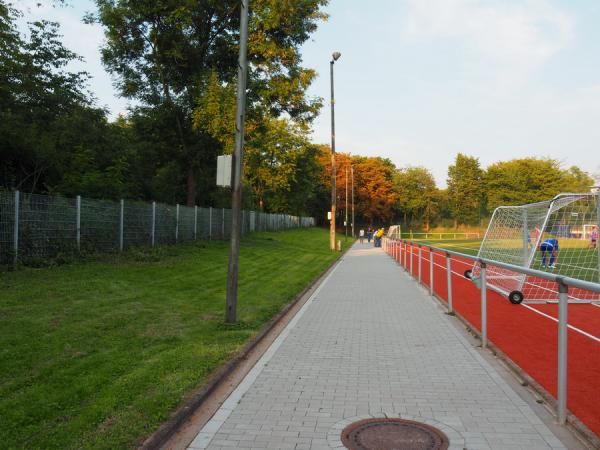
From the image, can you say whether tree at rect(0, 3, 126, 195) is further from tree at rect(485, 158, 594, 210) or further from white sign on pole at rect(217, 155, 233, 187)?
tree at rect(485, 158, 594, 210)

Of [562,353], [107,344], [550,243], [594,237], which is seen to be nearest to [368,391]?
[562,353]

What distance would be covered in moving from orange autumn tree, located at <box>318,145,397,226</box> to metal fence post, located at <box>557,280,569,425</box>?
246 ft

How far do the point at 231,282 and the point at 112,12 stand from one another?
791 inches

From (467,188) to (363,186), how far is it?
19851 millimetres

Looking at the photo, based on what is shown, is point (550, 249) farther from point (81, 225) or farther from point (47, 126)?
point (47, 126)

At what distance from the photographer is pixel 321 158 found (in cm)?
8019

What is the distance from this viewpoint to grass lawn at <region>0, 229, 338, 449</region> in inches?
162

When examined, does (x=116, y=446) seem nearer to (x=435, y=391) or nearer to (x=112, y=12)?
(x=435, y=391)

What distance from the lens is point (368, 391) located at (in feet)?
17.1

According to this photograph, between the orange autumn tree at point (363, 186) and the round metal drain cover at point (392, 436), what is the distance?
247ft

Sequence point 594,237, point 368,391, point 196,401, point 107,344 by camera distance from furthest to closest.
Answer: point 594,237 < point 107,344 < point 368,391 < point 196,401

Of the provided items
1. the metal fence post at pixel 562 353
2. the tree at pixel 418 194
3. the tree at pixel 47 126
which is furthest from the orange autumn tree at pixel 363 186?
the metal fence post at pixel 562 353

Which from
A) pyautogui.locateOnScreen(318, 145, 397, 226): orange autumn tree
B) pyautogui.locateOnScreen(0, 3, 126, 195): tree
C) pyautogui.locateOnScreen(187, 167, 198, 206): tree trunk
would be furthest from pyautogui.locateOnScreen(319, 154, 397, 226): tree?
pyautogui.locateOnScreen(187, 167, 198, 206): tree trunk

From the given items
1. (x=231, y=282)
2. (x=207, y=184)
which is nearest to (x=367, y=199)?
(x=207, y=184)
